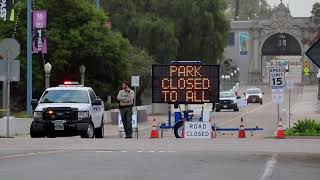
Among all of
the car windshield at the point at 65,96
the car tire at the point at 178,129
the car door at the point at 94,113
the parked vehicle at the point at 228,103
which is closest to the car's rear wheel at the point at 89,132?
the car door at the point at 94,113

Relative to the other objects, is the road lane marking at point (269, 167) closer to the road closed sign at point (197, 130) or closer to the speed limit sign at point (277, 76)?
the road closed sign at point (197, 130)

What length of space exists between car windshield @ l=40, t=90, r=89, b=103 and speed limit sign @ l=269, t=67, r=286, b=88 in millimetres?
9165

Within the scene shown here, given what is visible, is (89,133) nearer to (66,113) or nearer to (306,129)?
(66,113)

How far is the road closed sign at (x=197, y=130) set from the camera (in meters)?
25.4

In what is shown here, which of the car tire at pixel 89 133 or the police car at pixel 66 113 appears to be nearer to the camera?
the police car at pixel 66 113

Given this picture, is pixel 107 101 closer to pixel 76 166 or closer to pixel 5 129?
pixel 5 129

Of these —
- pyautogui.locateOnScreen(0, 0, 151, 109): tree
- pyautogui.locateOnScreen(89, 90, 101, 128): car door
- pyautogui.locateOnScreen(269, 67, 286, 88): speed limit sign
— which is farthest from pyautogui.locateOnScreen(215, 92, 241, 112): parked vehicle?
pyautogui.locateOnScreen(89, 90, 101, 128): car door

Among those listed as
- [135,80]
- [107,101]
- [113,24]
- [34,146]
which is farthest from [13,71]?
[113,24]

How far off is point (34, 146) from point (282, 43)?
97772 mm

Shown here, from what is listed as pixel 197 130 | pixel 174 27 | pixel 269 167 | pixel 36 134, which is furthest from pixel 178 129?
pixel 174 27

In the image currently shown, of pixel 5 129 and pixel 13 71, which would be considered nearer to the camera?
pixel 13 71

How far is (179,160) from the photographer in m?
15.6

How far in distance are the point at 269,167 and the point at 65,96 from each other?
1186cm

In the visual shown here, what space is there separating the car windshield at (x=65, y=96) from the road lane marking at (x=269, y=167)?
30.8 feet
